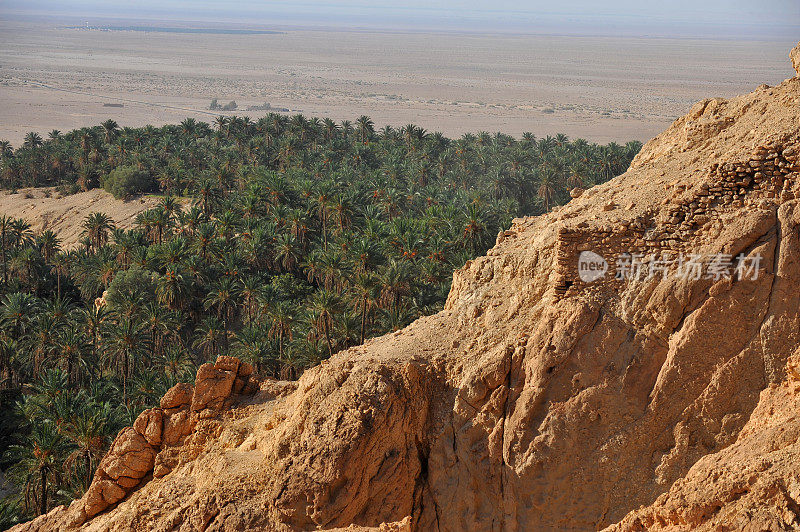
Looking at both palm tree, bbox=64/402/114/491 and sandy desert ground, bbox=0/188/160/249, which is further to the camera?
sandy desert ground, bbox=0/188/160/249

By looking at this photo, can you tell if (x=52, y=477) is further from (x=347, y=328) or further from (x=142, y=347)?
(x=347, y=328)

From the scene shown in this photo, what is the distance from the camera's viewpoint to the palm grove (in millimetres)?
32906

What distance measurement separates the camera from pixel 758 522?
10.5 m

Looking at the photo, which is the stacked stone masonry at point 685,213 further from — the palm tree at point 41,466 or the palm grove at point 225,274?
the palm tree at point 41,466

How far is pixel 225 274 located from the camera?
162 feet

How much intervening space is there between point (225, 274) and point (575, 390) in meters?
37.0

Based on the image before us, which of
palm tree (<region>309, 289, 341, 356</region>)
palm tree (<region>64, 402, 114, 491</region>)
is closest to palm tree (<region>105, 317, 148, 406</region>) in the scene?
palm tree (<region>64, 402, 114, 491</region>)

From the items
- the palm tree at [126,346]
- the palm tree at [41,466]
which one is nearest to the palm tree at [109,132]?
the palm tree at [126,346]

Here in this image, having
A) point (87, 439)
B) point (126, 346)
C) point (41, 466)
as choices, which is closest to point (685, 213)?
point (87, 439)

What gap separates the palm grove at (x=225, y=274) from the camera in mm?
32906

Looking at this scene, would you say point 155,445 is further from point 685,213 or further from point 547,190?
point 547,190

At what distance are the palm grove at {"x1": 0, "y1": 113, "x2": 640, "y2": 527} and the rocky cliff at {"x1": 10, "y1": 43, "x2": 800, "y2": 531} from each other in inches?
540

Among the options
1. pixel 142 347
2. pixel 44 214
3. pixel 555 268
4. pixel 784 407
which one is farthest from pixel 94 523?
pixel 44 214

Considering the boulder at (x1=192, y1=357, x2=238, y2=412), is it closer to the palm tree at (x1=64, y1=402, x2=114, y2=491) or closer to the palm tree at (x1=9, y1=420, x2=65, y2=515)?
the palm tree at (x1=64, y1=402, x2=114, y2=491)
